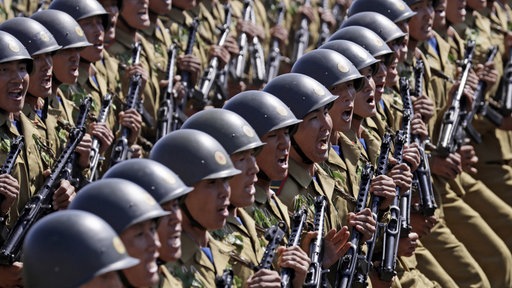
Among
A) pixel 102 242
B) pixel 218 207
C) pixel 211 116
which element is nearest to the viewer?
pixel 102 242

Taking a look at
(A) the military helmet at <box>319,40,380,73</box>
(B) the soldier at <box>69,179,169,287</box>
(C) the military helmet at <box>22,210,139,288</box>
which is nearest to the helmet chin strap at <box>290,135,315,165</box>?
(A) the military helmet at <box>319,40,380,73</box>

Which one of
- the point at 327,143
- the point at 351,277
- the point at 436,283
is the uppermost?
the point at 327,143

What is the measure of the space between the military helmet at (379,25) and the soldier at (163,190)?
16.6ft

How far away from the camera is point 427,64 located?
1579cm

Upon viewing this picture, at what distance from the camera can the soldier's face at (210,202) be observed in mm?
9938

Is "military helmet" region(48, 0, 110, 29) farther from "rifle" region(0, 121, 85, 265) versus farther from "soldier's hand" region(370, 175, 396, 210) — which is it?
"soldier's hand" region(370, 175, 396, 210)

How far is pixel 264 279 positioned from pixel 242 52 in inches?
322

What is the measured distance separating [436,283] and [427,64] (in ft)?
8.94

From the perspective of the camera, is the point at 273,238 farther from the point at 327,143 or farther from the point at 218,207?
the point at 327,143

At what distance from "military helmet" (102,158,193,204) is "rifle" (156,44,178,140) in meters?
5.41

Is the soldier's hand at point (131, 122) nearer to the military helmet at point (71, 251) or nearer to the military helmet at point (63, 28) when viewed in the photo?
the military helmet at point (63, 28)

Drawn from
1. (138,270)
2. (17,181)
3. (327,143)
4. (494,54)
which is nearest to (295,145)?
(327,143)

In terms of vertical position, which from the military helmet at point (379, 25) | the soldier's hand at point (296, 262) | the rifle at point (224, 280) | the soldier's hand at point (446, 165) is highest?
the military helmet at point (379, 25)

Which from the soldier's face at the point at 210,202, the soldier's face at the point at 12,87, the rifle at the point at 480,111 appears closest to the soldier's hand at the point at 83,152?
the soldier's face at the point at 12,87
